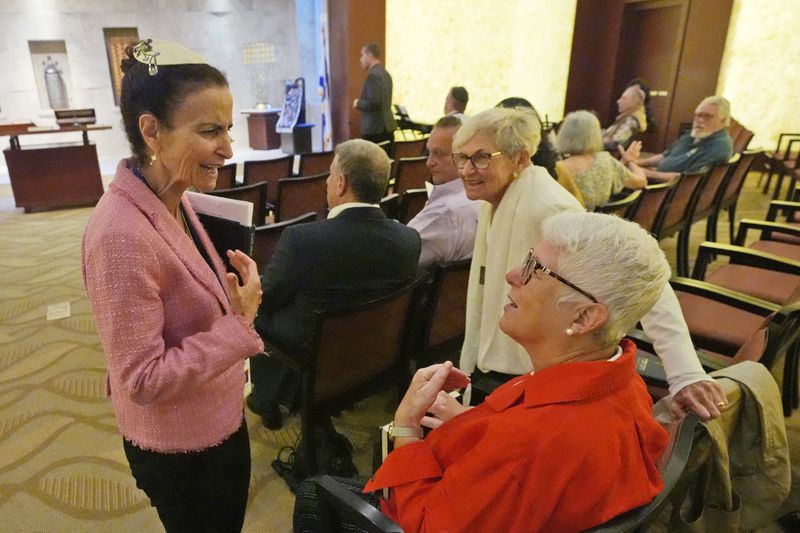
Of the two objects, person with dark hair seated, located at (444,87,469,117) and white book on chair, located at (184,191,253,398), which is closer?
white book on chair, located at (184,191,253,398)

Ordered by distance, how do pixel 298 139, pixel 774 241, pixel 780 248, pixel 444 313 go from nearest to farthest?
pixel 444 313 → pixel 780 248 → pixel 774 241 → pixel 298 139

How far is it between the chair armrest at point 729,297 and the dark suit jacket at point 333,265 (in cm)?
137

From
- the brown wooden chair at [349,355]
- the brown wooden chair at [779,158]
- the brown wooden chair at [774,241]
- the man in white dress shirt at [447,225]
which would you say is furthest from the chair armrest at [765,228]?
the brown wooden chair at [779,158]

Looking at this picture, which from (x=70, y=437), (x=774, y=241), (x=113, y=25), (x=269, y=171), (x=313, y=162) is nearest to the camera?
(x=70, y=437)

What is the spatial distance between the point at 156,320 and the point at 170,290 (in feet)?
0.25

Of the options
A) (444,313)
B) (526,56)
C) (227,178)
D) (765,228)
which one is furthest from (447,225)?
(526,56)

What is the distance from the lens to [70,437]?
228 cm

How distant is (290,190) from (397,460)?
111 inches

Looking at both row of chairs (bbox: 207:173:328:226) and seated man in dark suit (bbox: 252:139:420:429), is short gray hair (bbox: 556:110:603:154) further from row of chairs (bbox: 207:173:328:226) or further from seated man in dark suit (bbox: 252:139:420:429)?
row of chairs (bbox: 207:173:328:226)

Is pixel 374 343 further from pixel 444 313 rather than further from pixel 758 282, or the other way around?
pixel 758 282

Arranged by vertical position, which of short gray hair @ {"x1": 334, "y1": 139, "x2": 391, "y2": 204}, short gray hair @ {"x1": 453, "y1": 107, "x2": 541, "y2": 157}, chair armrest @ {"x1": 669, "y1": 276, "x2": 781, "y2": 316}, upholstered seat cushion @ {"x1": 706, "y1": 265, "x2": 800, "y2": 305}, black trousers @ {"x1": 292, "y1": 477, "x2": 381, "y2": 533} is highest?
short gray hair @ {"x1": 453, "y1": 107, "x2": 541, "y2": 157}

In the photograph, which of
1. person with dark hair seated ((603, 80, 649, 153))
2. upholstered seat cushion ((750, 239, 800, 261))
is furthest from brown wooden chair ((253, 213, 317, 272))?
person with dark hair seated ((603, 80, 649, 153))

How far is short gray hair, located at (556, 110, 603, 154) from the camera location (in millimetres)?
3008

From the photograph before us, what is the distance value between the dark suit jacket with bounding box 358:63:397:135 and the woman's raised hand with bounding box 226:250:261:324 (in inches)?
234
